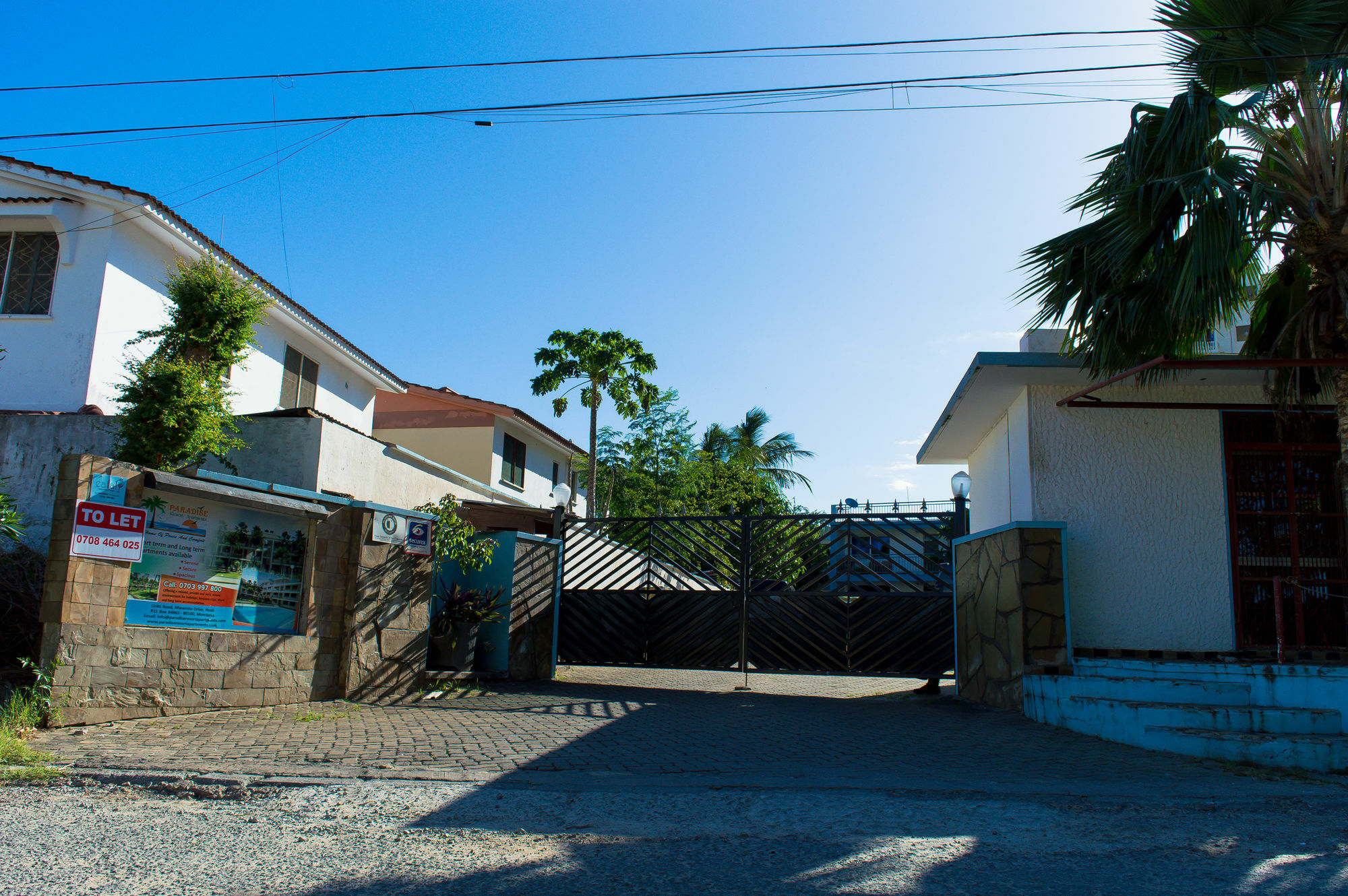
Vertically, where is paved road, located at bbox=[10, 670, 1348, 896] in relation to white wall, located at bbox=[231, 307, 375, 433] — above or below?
below

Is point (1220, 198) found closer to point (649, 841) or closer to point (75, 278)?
point (649, 841)

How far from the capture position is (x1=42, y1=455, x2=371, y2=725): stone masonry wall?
6855 millimetres

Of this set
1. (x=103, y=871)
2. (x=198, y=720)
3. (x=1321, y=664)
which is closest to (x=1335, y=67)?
(x=1321, y=664)

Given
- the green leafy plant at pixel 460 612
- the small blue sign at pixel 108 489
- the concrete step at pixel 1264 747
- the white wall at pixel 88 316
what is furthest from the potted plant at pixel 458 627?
the concrete step at pixel 1264 747

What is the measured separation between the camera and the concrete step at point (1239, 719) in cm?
726

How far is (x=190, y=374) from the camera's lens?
367 inches

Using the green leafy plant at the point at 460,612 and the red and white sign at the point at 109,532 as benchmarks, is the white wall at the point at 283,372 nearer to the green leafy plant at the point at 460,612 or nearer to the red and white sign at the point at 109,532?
the green leafy plant at the point at 460,612

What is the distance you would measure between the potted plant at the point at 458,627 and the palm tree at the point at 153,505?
3784 millimetres

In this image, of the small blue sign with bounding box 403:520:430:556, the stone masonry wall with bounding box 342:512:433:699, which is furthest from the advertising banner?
the small blue sign with bounding box 403:520:430:556

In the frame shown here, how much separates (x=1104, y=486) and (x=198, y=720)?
9452mm

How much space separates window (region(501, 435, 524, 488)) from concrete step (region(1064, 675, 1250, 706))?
19.9 m

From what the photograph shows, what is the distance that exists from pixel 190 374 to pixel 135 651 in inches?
129

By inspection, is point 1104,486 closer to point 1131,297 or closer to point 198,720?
point 1131,297

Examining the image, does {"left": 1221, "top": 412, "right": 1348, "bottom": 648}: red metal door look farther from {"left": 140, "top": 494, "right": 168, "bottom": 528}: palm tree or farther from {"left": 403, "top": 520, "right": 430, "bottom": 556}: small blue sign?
{"left": 140, "top": 494, "right": 168, "bottom": 528}: palm tree
